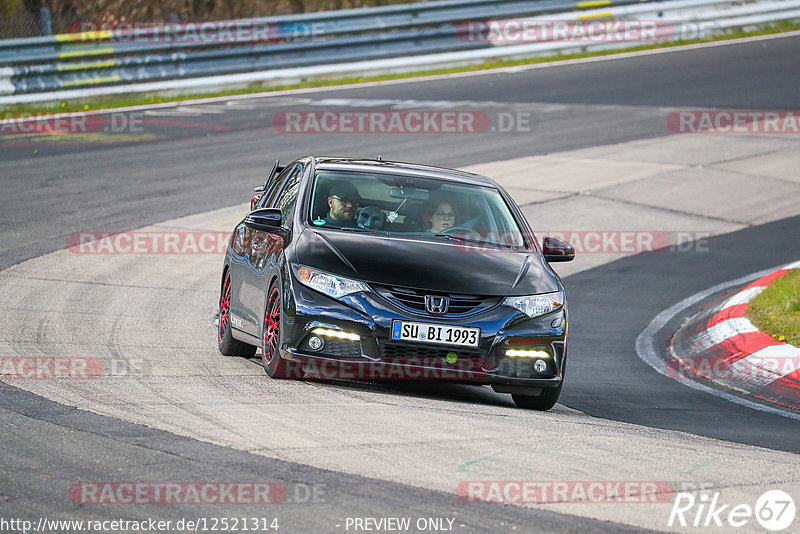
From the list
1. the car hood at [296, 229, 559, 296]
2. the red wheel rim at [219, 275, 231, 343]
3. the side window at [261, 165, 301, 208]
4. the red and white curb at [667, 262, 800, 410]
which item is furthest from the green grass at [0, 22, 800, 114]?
the car hood at [296, 229, 559, 296]

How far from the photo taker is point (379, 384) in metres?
8.55

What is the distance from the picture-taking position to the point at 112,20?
30.6 metres

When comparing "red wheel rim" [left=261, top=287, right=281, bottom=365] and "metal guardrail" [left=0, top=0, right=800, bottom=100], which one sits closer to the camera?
"red wheel rim" [left=261, top=287, right=281, bottom=365]

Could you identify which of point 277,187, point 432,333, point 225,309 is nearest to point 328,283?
point 432,333

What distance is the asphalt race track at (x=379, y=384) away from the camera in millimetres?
5523

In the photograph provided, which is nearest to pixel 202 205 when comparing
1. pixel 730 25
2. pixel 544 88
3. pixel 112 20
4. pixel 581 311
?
pixel 581 311

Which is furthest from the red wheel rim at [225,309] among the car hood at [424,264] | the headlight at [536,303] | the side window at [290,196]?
the headlight at [536,303]

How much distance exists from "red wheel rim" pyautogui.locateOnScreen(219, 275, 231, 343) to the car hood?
151cm

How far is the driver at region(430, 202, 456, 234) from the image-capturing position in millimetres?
8812

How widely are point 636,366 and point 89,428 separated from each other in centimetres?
565

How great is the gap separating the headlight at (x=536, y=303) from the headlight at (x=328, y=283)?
3.32ft

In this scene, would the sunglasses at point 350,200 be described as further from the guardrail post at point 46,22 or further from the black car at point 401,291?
the guardrail post at point 46,22

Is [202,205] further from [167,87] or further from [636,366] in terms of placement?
[167,87]

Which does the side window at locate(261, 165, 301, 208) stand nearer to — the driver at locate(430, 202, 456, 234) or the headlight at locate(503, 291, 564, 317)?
the driver at locate(430, 202, 456, 234)
